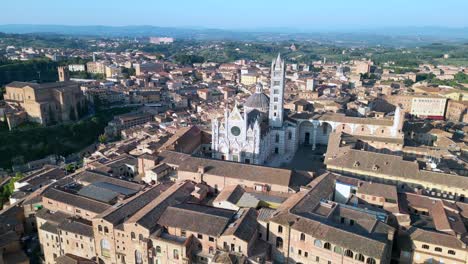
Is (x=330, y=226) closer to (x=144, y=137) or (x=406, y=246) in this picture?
(x=406, y=246)

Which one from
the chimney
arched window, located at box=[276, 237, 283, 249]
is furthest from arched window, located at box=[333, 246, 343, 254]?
the chimney

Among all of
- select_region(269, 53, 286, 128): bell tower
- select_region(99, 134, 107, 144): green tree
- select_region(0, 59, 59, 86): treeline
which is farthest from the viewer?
select_region(0, 59, 59, 86): treeline

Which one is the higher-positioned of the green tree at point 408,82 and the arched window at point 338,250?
the arched window at point 338,250

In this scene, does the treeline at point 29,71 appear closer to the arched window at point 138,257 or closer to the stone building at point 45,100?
the stone building at point 45,100

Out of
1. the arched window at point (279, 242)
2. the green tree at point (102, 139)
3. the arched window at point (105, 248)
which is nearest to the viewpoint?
the arched window at point (279, 242)

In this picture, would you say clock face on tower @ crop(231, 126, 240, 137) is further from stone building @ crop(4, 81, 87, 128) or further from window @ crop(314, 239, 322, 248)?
stone building @ crop(4, 81, 87, 128)

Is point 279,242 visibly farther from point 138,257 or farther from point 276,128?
point 276,128

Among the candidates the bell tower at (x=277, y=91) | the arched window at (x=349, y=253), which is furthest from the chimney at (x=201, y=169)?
the bell tower at (x=277, y=91)
